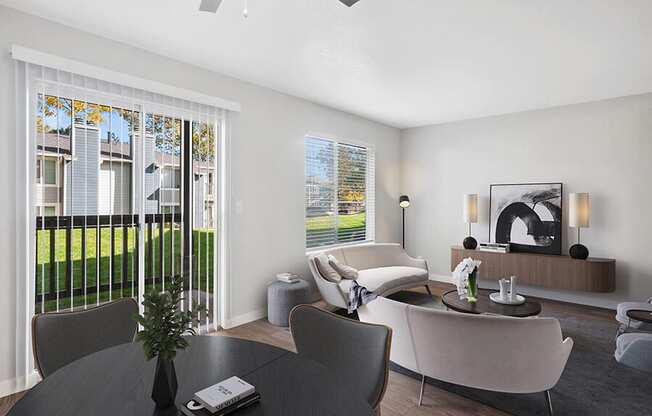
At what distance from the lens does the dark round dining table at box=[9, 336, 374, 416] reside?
3.58 ft

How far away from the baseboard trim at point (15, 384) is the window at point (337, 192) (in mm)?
3005

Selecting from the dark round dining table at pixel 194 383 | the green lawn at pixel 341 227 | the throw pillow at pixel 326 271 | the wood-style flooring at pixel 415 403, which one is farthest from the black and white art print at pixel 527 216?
the dark round dining table at pixel 194 383

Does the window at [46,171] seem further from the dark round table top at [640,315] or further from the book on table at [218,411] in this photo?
the dark round table top at [640,315]

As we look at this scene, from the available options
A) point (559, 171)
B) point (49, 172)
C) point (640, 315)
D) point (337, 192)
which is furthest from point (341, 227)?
point (49, 172)

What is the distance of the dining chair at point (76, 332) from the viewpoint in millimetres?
1660

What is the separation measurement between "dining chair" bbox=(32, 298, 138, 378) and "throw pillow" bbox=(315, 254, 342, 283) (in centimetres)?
239

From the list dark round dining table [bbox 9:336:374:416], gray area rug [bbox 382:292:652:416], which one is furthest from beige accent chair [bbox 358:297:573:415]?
dark round dining table [bbox 9:336:374:416]

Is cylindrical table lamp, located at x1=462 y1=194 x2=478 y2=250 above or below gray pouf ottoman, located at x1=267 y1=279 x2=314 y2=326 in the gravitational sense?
above

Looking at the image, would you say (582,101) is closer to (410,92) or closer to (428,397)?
(410,92)

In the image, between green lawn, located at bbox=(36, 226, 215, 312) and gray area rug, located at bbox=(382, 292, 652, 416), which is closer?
gray area rug, located at bbox=(382, 292, 652, 416)

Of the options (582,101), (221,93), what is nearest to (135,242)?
(221,93)

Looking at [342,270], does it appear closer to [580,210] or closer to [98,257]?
[98,257]

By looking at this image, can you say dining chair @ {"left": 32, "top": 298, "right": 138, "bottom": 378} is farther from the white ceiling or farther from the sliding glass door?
the white ceiling

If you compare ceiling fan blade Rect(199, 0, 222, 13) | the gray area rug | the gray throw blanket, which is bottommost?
the gray area rug
